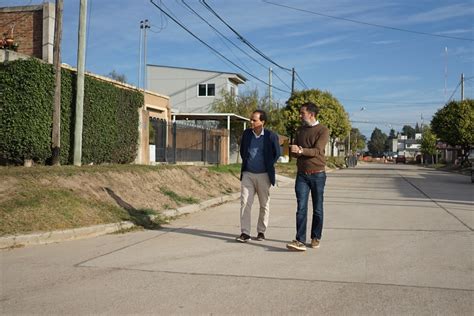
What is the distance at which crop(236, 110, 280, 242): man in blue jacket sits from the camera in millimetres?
7875

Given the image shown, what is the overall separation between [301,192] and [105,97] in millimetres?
10181

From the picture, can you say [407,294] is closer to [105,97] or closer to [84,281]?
[84,281]

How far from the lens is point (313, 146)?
7227 mm

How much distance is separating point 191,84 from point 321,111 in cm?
1210

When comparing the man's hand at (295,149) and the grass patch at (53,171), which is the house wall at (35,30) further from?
the man's hand at (295,149)

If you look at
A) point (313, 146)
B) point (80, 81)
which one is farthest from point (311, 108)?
point (80, 81)

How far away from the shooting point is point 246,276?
19.2 ft

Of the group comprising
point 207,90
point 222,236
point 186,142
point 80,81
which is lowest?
point 222,236

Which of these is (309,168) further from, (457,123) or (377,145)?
(377,145)

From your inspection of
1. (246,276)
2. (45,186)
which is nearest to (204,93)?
(45,186)

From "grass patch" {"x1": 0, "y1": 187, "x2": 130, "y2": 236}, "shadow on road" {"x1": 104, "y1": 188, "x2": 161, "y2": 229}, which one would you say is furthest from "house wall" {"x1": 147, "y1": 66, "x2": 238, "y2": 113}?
"grass patch" {"x1": 0, "y1": 187, "x2": 130, "y2": 236}

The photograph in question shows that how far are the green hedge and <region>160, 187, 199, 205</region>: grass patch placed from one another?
3.00 metres

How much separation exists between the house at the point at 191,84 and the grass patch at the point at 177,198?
1324 inches

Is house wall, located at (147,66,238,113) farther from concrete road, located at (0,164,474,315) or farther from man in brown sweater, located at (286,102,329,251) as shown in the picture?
man in brown sweater, located at (286,102,329,251)
